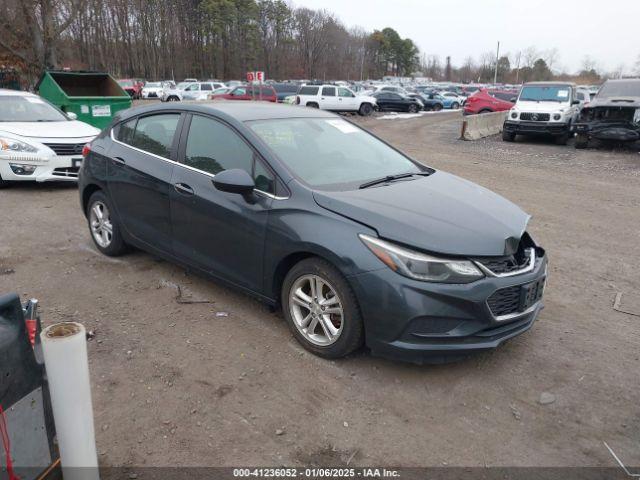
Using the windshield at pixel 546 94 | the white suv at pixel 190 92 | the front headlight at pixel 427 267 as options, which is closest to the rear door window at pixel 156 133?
the front headlight at pixel 427 267

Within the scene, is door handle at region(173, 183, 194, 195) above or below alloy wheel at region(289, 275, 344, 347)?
above

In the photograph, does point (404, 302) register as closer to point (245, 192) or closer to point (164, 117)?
point (245, 192)

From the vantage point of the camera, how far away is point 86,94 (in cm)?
1373

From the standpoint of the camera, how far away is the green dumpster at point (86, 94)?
12.2 m

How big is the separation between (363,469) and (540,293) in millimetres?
1828

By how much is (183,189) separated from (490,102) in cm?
2697

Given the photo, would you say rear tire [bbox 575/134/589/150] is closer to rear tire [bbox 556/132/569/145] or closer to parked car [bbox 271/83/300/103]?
rear tire [bbox 556/132/569/145]

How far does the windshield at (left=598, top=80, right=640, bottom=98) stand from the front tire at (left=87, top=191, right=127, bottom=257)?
1562 centimetres

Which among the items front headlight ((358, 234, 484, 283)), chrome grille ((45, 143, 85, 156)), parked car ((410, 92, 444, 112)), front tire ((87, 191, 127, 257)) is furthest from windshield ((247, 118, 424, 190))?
parked car ((410, 92, 444, 112))

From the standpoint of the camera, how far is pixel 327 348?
11.5ft

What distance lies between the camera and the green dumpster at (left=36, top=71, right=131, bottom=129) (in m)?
12.2

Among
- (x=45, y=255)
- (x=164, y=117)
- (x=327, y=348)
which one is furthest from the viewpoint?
(x=45, y=255)

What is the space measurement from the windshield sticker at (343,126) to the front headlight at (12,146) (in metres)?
5.60

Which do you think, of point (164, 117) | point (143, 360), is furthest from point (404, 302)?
point (164, 117)
